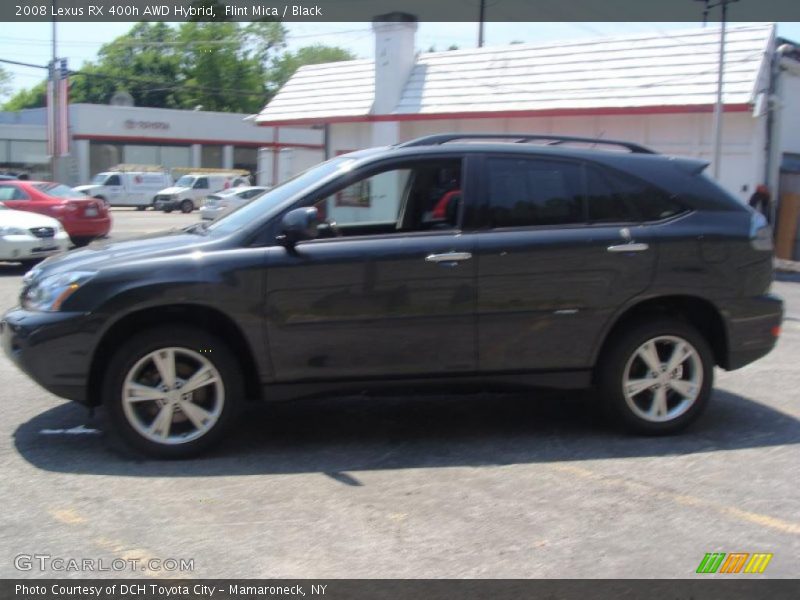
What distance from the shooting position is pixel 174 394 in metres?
5.23

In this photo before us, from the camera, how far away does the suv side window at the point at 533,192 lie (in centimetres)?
561

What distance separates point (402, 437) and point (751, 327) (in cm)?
236

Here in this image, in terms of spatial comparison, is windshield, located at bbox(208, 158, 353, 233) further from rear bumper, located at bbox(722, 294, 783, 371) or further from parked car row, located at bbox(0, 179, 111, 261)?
parked car row, located at bbox(0, 179, 111, 261)

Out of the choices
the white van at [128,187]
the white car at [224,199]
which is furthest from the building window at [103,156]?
the white car at [224,199]

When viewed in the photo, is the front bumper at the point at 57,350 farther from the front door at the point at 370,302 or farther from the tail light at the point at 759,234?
the tail light at the point at 759,234

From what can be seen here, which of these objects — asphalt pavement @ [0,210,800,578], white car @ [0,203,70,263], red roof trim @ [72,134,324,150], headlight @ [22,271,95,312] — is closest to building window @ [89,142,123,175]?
red roof trim @ [72,134,324,150]

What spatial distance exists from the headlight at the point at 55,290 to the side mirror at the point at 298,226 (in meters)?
1.13

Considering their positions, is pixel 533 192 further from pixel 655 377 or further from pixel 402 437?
pixel 402 437

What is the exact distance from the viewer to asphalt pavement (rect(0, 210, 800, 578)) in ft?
13.3

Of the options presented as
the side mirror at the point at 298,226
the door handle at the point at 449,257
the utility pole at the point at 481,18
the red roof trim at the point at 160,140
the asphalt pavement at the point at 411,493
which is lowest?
the asphalt pavement at the point at 411,493

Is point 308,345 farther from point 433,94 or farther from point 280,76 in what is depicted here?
point 280,76

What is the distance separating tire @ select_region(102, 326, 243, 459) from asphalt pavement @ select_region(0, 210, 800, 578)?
15cm

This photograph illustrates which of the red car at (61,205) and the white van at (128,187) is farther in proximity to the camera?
the white van at (128,187)
